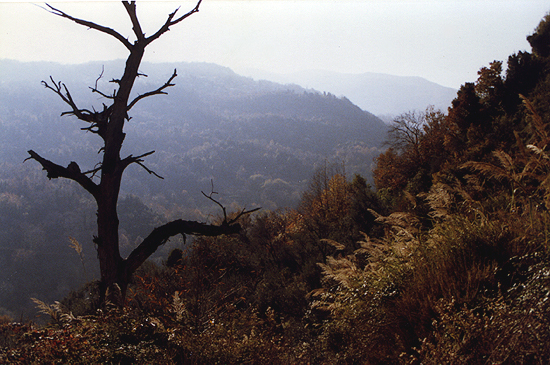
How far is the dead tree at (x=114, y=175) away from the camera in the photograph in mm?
4160

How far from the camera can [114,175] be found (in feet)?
14.0

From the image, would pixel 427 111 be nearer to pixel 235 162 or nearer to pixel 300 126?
pixel 235 162

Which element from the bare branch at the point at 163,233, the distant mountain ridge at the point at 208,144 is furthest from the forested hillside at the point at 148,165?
the bare branch at the point at 163,233

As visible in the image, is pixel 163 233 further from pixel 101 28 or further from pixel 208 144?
pixel 208 144

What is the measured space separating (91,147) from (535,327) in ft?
556

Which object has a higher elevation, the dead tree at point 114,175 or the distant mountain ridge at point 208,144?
the distant mountain ridge at point 208,144

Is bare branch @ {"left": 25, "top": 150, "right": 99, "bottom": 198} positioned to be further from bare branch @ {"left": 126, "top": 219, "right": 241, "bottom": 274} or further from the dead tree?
bare branch @ {"left": 126, "top": 219, "right": 241, "bottom": 274}

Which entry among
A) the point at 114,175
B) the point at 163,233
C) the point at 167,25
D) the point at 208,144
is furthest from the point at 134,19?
the point at 208,144

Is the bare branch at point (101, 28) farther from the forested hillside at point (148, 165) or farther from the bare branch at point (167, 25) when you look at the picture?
the forested hillside at point (148, 165)

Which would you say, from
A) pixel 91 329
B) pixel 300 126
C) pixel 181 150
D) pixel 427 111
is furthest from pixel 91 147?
pixel 91 329

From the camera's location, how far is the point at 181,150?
165m

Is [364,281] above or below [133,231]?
below

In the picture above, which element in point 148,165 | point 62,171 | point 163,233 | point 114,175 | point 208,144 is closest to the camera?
point 62,171

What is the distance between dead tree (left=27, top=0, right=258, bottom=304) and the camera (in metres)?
4.16
